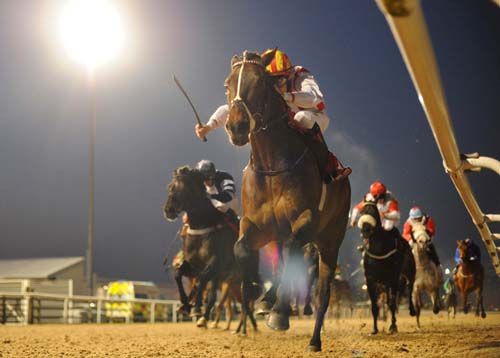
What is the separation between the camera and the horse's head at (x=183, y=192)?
8062mm

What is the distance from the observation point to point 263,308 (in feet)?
12.6

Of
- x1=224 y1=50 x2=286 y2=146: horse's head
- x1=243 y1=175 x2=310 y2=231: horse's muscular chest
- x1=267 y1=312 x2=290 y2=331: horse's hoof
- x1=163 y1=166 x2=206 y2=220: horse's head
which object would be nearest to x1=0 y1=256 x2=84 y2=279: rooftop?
x1=163 y1=166 x2=206 y2=220: horse's head

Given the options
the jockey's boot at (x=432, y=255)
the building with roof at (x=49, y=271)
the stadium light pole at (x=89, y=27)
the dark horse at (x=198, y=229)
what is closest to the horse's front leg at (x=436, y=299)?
the jockey's boot at (x=432, y=255)

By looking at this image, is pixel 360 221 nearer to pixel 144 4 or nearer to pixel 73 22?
pixel 73 22

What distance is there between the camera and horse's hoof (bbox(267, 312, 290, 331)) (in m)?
3.63

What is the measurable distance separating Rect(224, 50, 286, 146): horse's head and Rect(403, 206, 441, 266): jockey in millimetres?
8148

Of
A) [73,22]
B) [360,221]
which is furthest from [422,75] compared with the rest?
[73,22]

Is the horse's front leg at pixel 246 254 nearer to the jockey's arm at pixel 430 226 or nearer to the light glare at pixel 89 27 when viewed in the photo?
the jockey's arm at pixel 430 226

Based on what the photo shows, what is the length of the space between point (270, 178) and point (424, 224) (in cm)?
838

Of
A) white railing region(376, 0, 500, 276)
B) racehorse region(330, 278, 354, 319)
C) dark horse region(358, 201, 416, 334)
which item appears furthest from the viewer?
racehorse region(330, 278, 354, 319)

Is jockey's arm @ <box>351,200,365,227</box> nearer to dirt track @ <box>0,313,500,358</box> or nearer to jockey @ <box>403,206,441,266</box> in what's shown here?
dirt track @ <box>0,313,500,358</box>

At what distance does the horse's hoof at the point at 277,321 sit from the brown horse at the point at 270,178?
1 centimetres

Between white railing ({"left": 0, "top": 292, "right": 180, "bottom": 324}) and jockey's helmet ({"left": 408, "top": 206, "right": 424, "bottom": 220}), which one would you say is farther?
white railing ({"left": 0, "top": 292, "right": 180, "bottom": 324})

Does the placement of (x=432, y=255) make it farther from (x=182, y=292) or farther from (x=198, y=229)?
(x=182, y=292)
